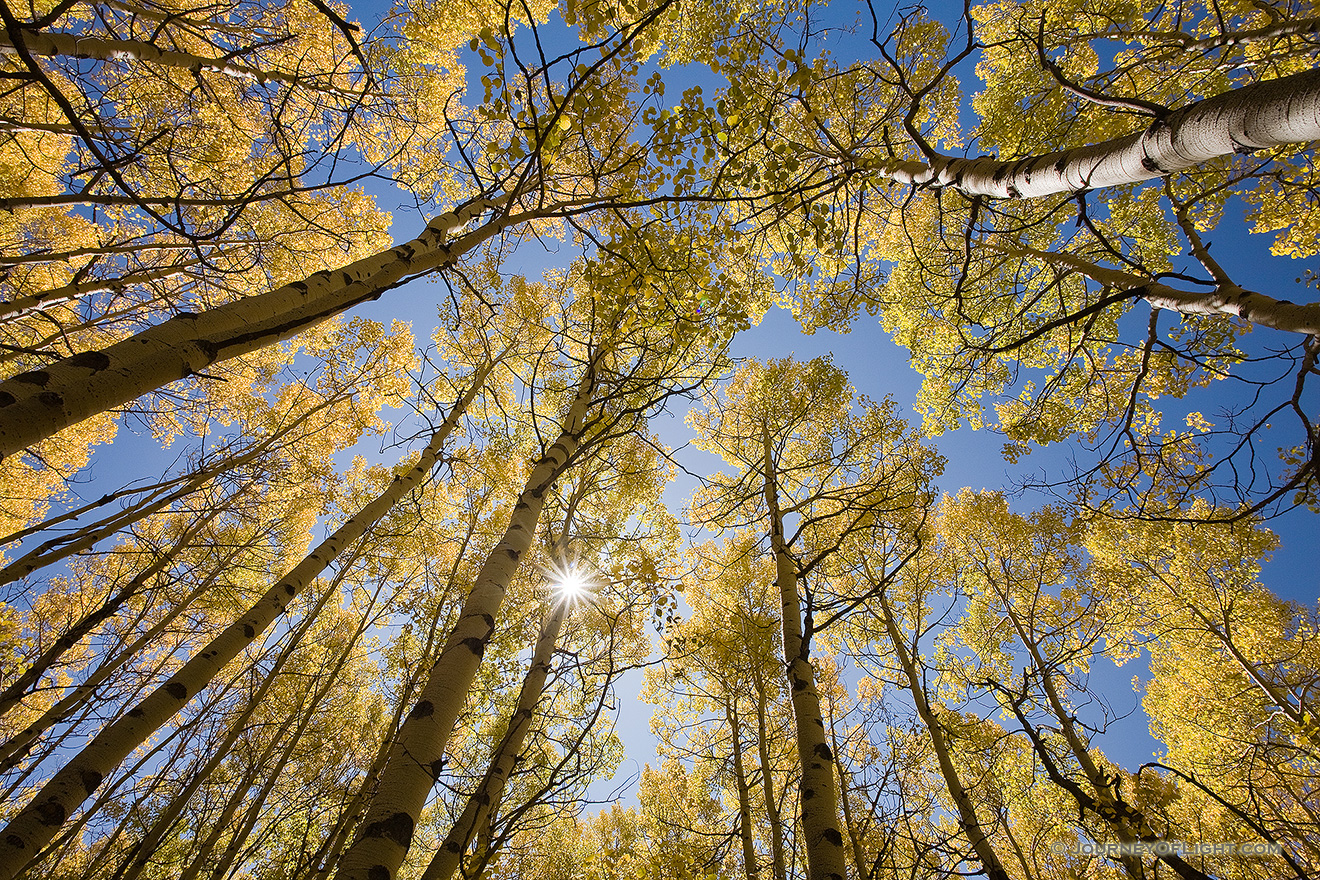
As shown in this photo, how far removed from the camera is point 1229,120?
1.70 meters

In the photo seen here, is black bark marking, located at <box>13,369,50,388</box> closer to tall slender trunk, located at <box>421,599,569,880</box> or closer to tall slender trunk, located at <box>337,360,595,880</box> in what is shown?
tall slender trunk, located at <box>337,360,595,880</box>

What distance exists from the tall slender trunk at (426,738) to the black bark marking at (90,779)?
229 centimetres

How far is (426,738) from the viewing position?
6.89ft

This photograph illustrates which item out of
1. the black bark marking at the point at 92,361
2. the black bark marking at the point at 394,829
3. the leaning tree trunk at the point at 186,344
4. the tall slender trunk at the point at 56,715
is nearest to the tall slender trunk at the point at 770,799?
the black bark marking at the point at 394,829

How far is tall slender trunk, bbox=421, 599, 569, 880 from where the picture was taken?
2725 mm

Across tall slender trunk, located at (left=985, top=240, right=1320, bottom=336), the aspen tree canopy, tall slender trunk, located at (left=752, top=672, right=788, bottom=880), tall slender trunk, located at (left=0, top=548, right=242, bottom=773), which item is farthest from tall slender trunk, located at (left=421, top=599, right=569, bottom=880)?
tall slender trunk, located at (left=985, top=240, right=1320, bottom=336)

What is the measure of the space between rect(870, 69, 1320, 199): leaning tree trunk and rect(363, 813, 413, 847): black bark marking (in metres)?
3.95

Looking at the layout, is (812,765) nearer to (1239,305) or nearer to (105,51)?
(1239,305)

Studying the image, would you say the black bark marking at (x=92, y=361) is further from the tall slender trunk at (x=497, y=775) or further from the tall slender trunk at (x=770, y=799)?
the tall slender trunk at (x=770, y=799)

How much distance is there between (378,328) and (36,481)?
22.3 ft

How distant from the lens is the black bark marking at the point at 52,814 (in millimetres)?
2570

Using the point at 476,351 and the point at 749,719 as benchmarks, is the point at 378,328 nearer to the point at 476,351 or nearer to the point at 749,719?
the point at 476,351

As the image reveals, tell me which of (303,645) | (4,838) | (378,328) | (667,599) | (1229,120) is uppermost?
(378,328)

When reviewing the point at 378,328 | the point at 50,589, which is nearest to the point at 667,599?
the point at 378,328
